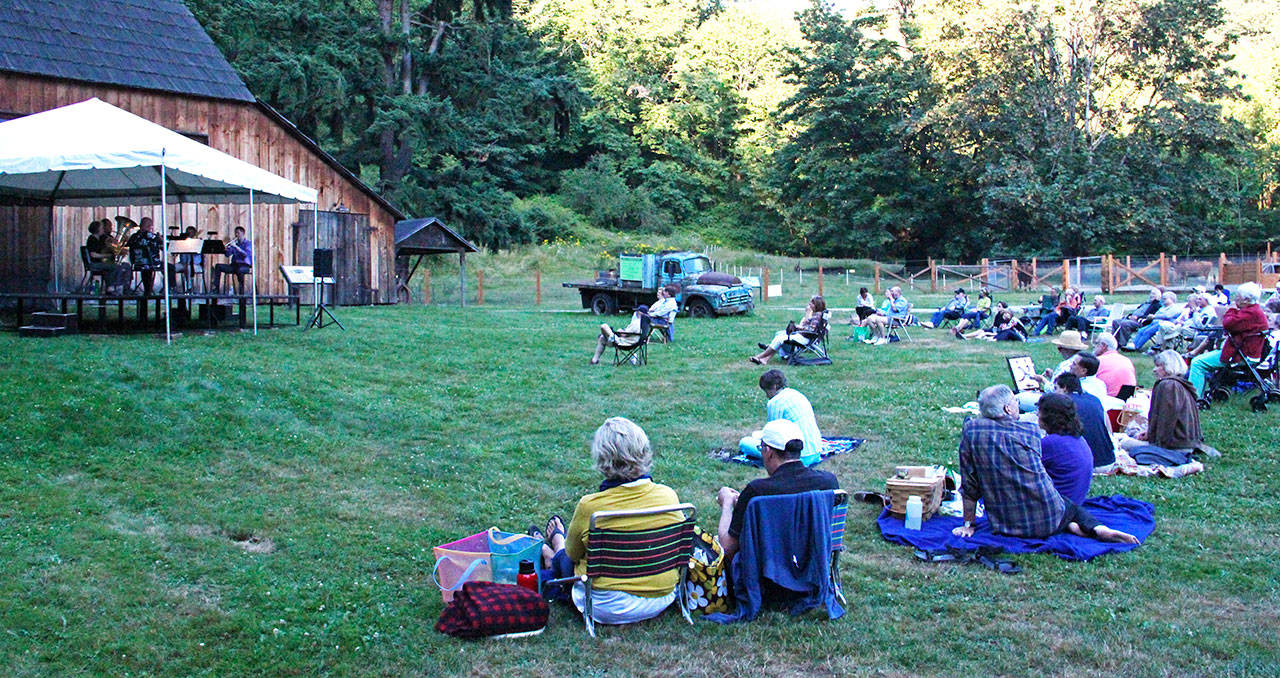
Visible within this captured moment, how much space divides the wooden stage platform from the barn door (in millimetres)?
5719

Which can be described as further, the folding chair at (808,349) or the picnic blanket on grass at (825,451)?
the folding chair at (808,349)

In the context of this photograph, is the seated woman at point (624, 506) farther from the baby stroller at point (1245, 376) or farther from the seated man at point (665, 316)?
the seated man at point (665, 316)

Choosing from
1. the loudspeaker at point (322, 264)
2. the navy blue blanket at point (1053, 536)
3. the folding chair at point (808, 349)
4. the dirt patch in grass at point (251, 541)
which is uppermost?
the loudspeaker at point (322, 264)

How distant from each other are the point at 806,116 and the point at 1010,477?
160 ft

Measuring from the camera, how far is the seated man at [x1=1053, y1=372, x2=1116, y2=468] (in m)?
7.77

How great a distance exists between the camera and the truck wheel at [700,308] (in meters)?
25.1

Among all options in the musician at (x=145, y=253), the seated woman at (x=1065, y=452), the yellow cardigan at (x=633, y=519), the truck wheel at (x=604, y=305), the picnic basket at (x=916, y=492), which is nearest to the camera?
the yellow cardigan at (x=633, y=519)

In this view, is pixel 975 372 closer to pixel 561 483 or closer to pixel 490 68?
pixel 561 483

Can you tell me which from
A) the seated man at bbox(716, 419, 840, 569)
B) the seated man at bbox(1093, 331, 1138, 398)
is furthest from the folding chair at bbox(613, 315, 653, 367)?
the seated man at bbox(716, 419, 840, 569)

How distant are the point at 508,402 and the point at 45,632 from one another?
21.9ft

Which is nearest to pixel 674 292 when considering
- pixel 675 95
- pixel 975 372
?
pixel 975 372

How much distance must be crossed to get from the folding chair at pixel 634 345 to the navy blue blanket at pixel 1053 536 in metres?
8.06

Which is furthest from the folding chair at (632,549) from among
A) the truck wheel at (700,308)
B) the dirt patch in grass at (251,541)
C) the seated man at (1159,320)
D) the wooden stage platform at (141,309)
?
the truck wheel at (700,308)

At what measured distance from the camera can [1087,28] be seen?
43.5 meters
